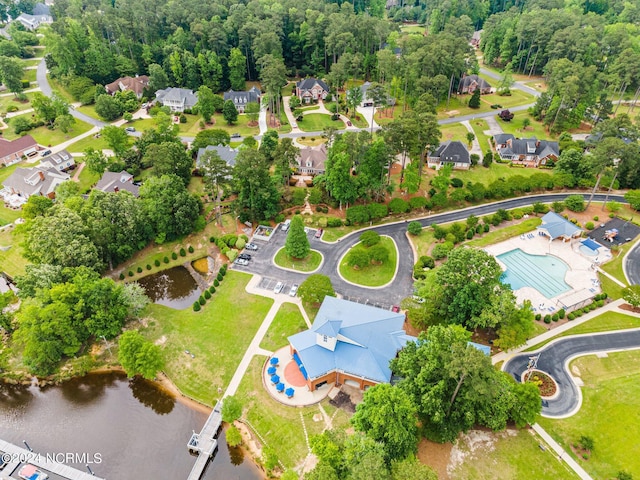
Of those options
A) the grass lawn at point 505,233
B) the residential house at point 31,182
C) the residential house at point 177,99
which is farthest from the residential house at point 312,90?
the grass lawn at point 505,233

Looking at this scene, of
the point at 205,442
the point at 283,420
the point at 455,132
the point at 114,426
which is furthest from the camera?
the point at 455,132

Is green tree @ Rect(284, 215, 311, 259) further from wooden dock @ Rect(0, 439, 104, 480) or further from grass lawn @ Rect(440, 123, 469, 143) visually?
grass lawn @ Rect(440, 123, 469, 143)

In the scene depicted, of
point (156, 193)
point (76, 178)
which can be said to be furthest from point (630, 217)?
point (76, 178)

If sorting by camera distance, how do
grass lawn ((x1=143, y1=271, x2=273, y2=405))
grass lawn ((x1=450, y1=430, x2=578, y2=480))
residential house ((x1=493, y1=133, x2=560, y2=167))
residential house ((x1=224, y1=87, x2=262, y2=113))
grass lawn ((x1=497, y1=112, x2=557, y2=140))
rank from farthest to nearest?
residential house ((x1=224, y1=87, x2=262, y2=113)) → grass lawn ((x1=497, y1=112, x2=557, y2=140)) → residential house ((x1=493, y1=133, x2=560, y2=167)) → grass lawn ((x1=143, y1=271, x2=273, y2=405)) → grass lawn ((x1=450, y1=430, x2=578, y2=480))

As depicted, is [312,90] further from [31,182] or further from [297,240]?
[31,182]

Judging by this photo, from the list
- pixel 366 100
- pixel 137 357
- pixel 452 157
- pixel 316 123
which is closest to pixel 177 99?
pixel 316 123

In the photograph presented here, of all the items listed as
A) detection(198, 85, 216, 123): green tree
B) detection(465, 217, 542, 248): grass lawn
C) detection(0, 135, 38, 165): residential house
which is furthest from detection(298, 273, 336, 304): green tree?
detection(0, 135, 38, 165): residential house
